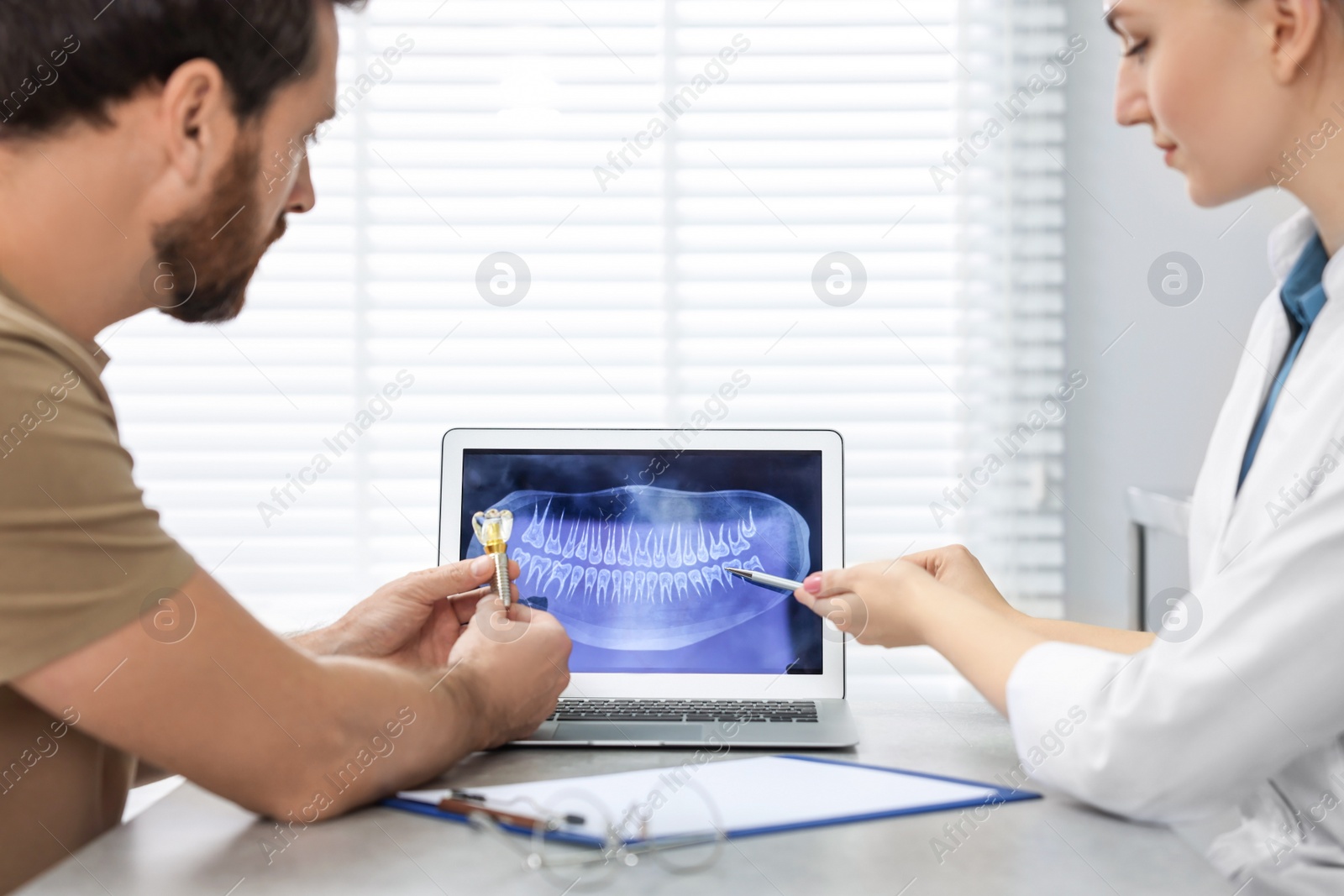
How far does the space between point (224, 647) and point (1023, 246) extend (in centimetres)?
196

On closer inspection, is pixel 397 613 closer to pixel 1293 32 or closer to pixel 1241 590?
pixel 1241 590

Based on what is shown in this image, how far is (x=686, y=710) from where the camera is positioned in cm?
118

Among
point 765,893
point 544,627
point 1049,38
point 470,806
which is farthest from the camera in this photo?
point 1049,38

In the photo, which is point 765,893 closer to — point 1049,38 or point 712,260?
point 712,260

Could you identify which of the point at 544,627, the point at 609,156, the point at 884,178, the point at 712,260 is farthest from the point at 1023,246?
the point at 544,627

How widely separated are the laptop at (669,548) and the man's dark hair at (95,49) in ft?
1.75

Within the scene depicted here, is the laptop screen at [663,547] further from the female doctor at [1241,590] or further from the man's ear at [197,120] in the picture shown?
the man's ear at [197,120]

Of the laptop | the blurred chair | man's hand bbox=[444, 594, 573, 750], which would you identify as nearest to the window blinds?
the blurred chair

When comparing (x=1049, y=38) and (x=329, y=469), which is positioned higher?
(x=1049, y=38)

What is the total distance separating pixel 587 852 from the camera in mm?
781

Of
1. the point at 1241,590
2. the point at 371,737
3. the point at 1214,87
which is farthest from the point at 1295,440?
the point at 371,737

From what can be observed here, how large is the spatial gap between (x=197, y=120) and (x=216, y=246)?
133 millimetres

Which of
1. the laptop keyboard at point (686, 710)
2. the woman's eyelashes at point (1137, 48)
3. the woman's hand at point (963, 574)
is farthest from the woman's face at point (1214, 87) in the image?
the laptop keyboard at point (686, 710)

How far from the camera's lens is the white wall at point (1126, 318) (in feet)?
7.26
